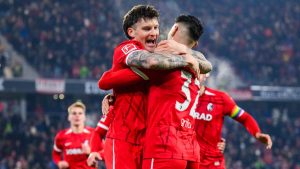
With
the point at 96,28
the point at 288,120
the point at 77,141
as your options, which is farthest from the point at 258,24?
the point at 77,141

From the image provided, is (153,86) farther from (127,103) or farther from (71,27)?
(71,27)

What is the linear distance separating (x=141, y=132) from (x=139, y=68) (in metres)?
0.59

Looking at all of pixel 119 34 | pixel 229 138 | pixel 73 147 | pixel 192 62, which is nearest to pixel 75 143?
pixel 73 147

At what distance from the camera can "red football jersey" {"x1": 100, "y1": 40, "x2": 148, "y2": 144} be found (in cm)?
542

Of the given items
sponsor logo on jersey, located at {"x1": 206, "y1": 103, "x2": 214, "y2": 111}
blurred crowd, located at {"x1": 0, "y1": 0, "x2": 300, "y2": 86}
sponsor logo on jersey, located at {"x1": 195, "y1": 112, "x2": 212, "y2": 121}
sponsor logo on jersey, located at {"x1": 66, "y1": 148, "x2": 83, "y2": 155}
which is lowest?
sponsor logo on jersey, located at {"x1": 66, "y1": 148, "x2": 83, "y2": 155}

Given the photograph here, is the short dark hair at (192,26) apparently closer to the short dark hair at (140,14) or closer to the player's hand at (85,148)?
the short dark hair at (140,14)

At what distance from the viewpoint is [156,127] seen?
17.1ft

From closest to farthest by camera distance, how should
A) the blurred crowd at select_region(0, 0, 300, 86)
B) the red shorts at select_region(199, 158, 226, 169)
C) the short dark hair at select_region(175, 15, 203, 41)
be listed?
1. the short dark hair at select_region(175, 15, 203, 41)
2. the red shorts at select_region(199, 158, 226, 169)
3. the blurred crowd at select_region(0, 0, 300, 86)

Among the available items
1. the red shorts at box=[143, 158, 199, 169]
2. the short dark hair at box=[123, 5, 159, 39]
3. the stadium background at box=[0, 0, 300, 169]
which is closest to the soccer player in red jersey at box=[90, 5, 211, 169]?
the short dark hair at box=[123, 5, 159, 39]

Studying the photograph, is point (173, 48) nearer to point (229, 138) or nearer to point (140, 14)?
point (140, 14)

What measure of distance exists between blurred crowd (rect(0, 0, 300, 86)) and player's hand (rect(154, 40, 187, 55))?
17.6 m

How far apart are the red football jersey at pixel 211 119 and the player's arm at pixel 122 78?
3.00 meters

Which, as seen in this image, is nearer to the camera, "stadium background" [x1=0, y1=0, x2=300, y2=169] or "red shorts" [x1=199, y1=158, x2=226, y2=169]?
"red shorts" [x1=199, y1=158, x2=226, y2=169]

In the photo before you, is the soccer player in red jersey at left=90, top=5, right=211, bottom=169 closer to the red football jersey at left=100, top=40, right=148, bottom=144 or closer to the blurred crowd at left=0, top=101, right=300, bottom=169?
the red football jersey at left=100, top=40, right=148, bottom=144
